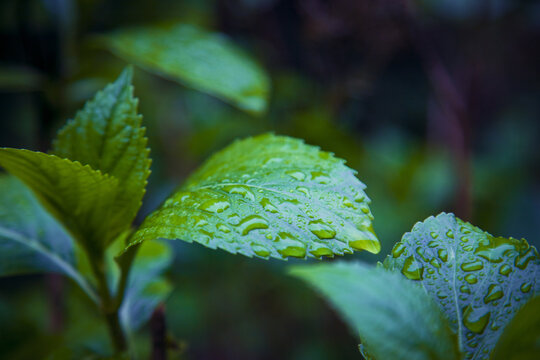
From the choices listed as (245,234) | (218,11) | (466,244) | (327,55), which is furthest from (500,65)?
(245,234)

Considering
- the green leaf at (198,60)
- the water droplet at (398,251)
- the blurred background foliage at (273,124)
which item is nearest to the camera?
the water droplet at (398,251)

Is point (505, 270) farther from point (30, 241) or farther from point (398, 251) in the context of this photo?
point (30, 241)

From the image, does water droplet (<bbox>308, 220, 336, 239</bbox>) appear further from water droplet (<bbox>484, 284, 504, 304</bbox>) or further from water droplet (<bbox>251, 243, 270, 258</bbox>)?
water droplet (<bbox>484, 284, 504, 304</bbox>)

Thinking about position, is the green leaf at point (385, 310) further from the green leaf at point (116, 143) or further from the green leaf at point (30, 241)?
the green leaf at point (30, 241)

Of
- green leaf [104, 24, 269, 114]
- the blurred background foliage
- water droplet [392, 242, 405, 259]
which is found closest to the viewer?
water droplet [392, 242, 405, 259]

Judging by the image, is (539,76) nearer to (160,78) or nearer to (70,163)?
(160,78)

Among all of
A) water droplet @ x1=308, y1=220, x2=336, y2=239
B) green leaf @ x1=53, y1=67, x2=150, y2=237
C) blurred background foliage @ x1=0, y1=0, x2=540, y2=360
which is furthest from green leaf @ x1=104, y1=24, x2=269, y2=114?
water droplet @ x1=308, y1=220, x2=336, y2=239

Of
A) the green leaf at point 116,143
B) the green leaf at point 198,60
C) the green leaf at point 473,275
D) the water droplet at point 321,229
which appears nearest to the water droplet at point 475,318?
the green leaf at point 473,275
